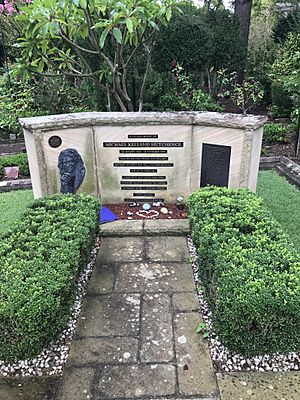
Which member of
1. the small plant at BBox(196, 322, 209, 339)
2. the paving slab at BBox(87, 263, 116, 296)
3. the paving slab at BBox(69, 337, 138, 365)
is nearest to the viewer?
the paving slab at BBox(69, 337, 138, 365)

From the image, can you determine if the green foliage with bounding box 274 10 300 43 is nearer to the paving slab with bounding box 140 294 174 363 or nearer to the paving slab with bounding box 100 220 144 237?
the paving slab with bounding box 100 220 144 237

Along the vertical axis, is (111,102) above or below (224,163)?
above

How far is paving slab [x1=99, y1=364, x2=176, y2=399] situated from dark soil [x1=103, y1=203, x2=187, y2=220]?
265 cm

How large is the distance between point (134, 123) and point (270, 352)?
3427 mm

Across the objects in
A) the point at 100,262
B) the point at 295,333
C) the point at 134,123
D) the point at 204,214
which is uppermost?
the point at 134,123

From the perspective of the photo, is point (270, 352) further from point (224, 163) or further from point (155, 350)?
Result: point (224, 163)

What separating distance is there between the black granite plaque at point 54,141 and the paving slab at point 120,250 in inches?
60.6

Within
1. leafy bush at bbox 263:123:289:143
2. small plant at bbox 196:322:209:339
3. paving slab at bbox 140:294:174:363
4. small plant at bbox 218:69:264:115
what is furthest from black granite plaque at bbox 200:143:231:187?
small plant at bbox 218:69:264:115

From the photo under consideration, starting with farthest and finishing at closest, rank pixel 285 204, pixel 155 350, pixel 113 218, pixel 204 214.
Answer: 1. pixel 285 204
2. pixel 113 218
3. pixel 204 214
4. pixel 155 350

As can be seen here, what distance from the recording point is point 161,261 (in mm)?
3930

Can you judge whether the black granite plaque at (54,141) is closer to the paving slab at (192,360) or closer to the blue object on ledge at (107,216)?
the blue object on ledge at (107,216)

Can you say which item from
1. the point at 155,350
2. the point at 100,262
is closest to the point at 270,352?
the point at 155,350

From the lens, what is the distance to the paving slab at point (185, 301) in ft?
10.5

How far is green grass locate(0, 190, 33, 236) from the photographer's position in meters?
5.05
